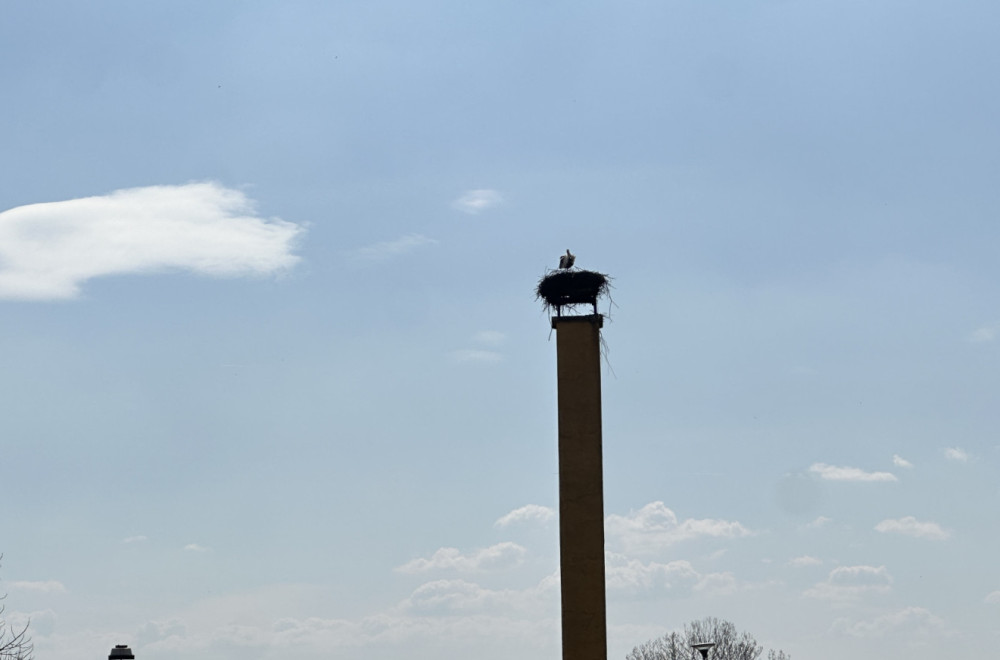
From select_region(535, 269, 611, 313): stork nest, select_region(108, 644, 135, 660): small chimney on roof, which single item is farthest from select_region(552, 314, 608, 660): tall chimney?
select_region(108, 644, 135, 660): small chimney on roof

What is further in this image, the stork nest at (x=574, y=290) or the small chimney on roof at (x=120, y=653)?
the stork nest at (x=574, y=290)

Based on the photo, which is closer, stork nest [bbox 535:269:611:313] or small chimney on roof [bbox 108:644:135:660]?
small chimney on roof [bbox 108:644:135:660]

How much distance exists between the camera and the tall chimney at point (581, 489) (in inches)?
1126

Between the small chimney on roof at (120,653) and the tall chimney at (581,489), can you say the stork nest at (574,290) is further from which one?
the small chimney on roof at (120,653)

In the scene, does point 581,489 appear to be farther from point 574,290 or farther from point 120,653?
point 120,653

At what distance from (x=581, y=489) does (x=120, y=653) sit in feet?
41.2

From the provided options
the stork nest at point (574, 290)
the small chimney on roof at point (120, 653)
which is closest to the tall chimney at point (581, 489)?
the stork nest at point (574, 290)

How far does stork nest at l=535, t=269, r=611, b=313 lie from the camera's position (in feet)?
105

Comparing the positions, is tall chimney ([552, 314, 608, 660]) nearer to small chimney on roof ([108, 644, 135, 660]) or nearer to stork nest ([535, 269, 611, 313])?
stork nest ([535, 269, 611, 313])

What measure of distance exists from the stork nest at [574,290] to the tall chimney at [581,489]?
0.69 m

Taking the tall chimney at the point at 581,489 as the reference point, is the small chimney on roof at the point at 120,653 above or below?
below

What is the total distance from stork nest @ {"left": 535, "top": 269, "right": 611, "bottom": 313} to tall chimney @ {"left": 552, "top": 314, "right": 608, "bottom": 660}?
2.25 ft

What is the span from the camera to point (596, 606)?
28.7 meters

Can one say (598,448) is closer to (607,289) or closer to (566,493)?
(566,493)
